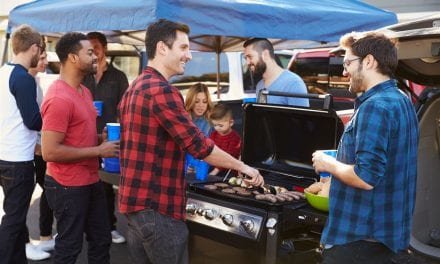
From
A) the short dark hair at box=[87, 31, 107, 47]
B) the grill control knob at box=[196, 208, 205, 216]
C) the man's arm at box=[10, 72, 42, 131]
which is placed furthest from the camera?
the short dark hair at box=[87, 31, 107, 47]

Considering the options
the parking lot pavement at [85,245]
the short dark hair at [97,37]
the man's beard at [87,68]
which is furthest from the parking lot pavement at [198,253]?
the short dark hair at [97,37]

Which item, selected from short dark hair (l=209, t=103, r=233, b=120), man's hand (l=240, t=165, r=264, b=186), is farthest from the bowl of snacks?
short dark hair (l=209, t=103, r=233, b=120)

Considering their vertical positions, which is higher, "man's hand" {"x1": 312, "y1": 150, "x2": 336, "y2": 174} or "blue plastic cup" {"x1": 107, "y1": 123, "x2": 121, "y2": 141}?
"man's hand" {"x1": 312, "y1": 150, "x2": 336, "y2": 174}

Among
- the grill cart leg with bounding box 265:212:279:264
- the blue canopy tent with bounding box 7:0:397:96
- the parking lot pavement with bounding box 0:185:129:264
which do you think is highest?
the blue canopy tent with bounding box 7:0:397:96

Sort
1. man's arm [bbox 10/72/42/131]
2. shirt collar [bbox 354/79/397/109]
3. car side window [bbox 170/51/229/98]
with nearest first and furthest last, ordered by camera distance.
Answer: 1. shirt collar [bbox 354/79/397/109]
2. man's arm [bbox 10/72/42/131]
3. car side window [bbox 170/51/229/98]

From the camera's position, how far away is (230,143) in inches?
182

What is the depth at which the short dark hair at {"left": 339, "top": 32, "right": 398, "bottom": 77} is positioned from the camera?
7.67 feet

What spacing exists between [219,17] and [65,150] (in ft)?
6.52

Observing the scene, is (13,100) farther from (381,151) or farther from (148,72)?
(381,151)

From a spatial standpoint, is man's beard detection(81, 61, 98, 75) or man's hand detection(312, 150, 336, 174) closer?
man's hand detection(312, 150, 336, 174)

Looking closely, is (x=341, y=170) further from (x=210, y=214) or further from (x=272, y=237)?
(x=210, y=214)

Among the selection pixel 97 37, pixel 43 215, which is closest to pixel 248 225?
pixel 43 215

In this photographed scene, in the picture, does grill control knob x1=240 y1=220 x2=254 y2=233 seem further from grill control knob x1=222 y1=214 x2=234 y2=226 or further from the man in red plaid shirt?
the man in red plaid shirt

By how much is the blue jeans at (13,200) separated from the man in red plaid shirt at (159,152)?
1.55 m
